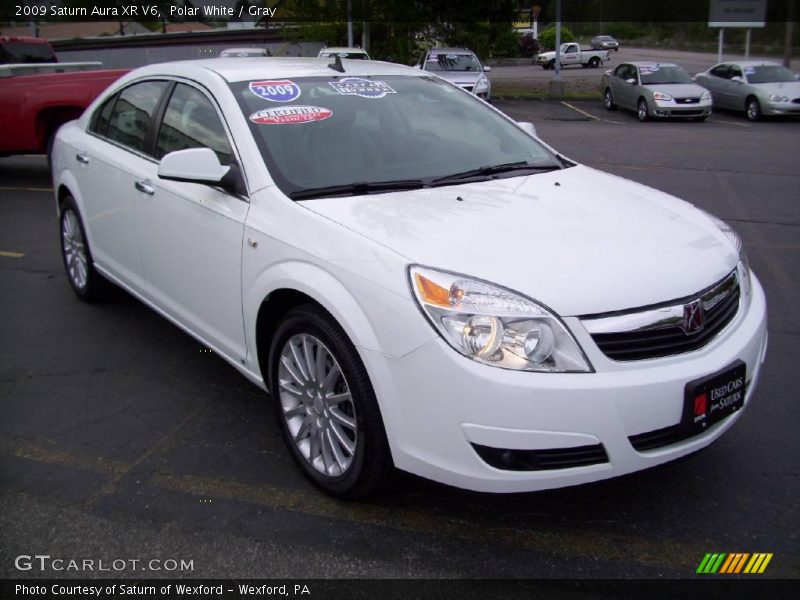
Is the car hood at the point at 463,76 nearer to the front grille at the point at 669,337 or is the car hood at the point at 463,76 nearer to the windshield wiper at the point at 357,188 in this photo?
the windshield wiper at the point at 357,188

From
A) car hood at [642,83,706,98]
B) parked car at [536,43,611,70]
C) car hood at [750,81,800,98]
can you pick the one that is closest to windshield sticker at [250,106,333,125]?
car hood at [642,83,706,98]

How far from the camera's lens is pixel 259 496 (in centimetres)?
322

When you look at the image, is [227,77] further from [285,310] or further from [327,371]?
[327,371]

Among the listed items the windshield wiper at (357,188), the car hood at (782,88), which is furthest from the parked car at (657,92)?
the windshield wiper at (357,188)

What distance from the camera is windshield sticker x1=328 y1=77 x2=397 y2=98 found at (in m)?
4.01

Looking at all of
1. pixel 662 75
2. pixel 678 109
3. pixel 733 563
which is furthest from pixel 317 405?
pixel 662 75

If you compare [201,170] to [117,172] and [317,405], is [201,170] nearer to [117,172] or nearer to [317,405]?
[317,405]

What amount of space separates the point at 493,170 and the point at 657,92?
16.4m

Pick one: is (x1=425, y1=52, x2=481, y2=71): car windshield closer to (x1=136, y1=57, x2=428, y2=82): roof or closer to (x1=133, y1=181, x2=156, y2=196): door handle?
(x1=136, y1=57, x2=428, y2=82): roof

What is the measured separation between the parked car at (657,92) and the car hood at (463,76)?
378cm

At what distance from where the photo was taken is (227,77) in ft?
12.8

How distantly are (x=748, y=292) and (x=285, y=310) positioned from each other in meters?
1.94

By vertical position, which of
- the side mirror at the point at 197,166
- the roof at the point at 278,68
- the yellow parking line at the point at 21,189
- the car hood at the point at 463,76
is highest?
the car hood at the point at 463,76

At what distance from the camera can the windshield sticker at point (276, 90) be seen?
381cm
